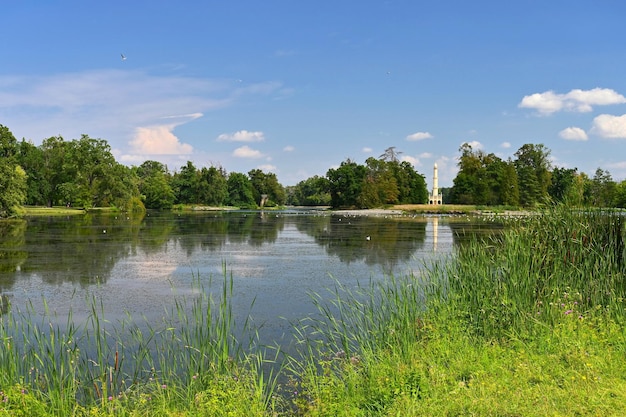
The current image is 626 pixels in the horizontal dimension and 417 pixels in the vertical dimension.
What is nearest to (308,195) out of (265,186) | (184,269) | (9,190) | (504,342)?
(265,186)

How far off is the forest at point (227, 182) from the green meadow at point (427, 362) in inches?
1665

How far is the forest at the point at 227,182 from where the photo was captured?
221 ft

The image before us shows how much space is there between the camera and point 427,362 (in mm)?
5957

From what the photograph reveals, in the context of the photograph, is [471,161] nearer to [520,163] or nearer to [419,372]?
[520,163]

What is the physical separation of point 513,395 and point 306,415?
196cm

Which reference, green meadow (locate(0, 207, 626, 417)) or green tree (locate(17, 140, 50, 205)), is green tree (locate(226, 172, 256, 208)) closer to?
green tree (locate(17, 140, 50, 205))

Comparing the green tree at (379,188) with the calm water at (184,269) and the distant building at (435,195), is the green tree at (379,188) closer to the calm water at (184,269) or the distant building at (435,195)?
the distant building at (435,195)

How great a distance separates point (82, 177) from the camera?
221ft

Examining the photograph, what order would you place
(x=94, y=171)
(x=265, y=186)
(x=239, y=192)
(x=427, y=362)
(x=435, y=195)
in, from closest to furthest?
(x=427, y=362), (x=94, y=171), (x=435, y=195), (x=239, y=192), (x=265, y=186)

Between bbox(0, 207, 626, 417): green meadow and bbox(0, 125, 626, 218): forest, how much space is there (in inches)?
1665

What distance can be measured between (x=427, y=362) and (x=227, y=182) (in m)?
108

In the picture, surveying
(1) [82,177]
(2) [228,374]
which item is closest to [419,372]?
(2) [228,374]

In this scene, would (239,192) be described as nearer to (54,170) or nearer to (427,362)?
(54,170)

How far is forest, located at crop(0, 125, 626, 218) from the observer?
67.4 m
